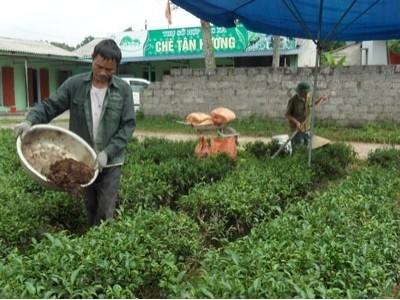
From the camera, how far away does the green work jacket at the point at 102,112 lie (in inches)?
177

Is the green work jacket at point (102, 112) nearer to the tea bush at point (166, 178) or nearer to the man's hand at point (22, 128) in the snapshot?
the man's hand at point (22, 128)

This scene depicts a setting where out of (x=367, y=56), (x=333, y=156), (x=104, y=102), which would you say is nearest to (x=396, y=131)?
(x=333, y=156)

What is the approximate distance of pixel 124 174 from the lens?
20.3ft

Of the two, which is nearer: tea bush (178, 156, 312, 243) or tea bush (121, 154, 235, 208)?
tea bush (178, 156, 312, 243)

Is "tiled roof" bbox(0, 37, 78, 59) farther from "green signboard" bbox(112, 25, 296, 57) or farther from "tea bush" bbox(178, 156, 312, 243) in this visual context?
"tea bush" bbox(178, 156, 312, 243)

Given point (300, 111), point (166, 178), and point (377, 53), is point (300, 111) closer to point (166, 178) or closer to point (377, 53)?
point (166, 178)

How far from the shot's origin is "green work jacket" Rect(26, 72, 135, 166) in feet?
14.8

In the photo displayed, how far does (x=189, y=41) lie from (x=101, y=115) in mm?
21060

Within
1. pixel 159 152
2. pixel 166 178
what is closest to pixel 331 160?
pixel 159 152

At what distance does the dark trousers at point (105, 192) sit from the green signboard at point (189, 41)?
18.9m

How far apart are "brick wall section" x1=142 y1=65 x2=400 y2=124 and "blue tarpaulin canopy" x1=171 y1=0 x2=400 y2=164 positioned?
3438 millimetres

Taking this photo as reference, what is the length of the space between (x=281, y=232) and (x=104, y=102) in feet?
5.88

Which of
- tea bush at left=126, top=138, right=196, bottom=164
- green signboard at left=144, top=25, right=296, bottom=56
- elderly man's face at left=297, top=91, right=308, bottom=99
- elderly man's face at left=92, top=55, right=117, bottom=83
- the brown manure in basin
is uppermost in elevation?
green signboard at left=144, top=25, right=296, bottom=56

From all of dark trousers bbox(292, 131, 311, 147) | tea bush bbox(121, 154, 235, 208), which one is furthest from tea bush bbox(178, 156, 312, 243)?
dark trousers bbox(292, 131, 311, 147)
